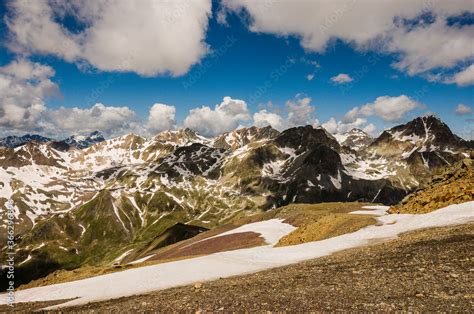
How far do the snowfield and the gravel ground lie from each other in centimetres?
514

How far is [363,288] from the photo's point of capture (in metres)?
19.7

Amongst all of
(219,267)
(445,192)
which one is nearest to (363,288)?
(219,267)

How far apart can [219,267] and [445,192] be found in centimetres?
3287

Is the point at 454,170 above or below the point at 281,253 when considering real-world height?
above

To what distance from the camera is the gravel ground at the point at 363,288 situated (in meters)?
16.9

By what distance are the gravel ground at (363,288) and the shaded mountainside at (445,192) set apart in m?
19.3

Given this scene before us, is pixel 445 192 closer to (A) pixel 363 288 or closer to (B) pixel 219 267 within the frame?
(B) pixel 219 267

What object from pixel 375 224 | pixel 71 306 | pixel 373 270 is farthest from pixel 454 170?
pixel 71 306

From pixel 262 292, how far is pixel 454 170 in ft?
156

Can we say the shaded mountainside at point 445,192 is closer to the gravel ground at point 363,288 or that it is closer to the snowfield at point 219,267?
the snowfield at point 219,267

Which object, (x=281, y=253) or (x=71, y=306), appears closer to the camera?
(x=71, y=306)

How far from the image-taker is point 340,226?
52594mm

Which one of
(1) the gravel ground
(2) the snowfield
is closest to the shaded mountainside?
(2) the snowfield

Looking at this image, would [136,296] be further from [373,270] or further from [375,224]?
[375,224]
